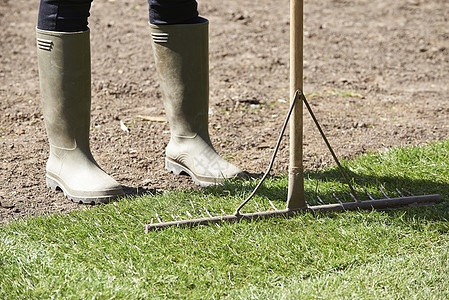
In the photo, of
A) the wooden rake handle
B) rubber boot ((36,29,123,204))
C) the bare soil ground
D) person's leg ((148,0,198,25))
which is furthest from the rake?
person's leg ((148,0,198,25))

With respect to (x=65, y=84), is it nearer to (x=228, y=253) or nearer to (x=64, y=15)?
(x=64, y=15)

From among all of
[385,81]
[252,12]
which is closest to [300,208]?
[385,81]

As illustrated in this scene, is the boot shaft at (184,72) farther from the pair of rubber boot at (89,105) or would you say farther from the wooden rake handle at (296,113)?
the wooden rake handle at (296,113)

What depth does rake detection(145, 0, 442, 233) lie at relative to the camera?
101 inches

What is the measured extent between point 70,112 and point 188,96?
618mm

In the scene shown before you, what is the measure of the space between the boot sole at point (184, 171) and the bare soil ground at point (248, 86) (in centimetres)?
5

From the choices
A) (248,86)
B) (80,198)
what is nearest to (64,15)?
(80,198)

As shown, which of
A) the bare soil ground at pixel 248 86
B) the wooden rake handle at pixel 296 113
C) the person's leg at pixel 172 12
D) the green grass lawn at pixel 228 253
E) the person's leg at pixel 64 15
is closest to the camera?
the green grass lawn at pixel 228 253

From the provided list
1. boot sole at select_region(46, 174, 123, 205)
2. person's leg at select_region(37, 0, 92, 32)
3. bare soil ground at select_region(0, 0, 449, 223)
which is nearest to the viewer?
person's leg at select_region(37, 0, 92, 32)

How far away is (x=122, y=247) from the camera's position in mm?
2521

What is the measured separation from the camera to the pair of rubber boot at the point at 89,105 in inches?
118

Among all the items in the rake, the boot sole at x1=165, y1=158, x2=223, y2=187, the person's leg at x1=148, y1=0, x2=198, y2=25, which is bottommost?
the boot sole at x1=165, y1=158, x2=223, y2=187

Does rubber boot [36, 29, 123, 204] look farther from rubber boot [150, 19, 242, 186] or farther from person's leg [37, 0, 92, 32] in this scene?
rubber boot [150, 19, 242, 186]

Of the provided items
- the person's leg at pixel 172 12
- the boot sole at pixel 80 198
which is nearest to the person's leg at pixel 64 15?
the person's leg at pixel 172 12
